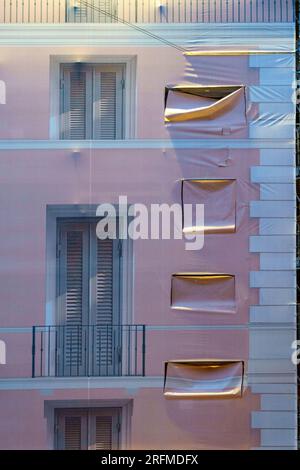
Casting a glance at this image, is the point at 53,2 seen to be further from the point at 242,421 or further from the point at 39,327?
the point at 242,421

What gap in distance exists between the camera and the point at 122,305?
17.1ft

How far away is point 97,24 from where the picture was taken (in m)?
5.27

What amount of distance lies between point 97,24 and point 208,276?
5.05 feet

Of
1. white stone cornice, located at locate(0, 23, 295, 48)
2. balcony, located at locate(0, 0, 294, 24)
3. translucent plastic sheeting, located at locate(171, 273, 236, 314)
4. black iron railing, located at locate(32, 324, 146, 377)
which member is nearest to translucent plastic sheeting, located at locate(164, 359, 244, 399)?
black iron railing, located at locate(32, 324, 146, 377)

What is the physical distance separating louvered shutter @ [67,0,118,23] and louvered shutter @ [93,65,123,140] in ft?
0.88

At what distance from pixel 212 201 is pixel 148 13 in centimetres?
112

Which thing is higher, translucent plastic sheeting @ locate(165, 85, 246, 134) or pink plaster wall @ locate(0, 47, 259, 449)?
translucent plastic sheeting @ locate(165, 85, 246, 134)

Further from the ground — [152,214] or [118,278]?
[152,214]

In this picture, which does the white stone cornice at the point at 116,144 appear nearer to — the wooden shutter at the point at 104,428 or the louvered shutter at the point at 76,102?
the louvered shutter at the point at 76,102

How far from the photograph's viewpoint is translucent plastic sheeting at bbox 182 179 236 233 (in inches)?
204

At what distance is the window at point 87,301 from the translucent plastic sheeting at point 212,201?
1.54ft

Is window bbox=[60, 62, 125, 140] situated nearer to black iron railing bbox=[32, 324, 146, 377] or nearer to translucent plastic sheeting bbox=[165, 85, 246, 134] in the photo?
translucent plastic sheeting bbox=[165, 85, 246, 134]
